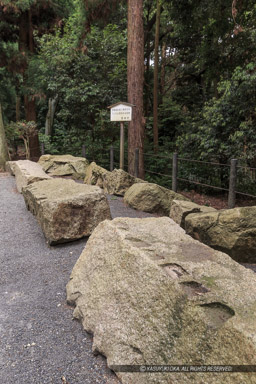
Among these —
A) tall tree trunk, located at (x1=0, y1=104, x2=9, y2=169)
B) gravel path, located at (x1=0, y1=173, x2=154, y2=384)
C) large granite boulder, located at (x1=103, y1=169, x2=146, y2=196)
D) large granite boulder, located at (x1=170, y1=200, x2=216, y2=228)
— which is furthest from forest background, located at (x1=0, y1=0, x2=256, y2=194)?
gravel path, located at (x1=0, y1=173, x2=154, y2=384)

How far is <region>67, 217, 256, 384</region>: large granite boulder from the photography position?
1340mm

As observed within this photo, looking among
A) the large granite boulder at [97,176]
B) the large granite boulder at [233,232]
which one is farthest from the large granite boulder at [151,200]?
the large granite boulder at [233,232]

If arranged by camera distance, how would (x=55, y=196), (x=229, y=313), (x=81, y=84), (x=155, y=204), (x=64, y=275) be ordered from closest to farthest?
(x=229, y=313), (x=64, y=275), (x=55, y=196), (x=155, y=204), (x=81, y=84)

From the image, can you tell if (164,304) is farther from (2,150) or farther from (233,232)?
(2,150)

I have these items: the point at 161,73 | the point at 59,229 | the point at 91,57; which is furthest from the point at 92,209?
the point at 161,73

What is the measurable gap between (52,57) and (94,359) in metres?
9.84

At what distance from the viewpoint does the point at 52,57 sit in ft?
31.5

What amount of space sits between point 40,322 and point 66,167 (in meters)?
6.73

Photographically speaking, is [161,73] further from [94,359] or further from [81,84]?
[94,359]

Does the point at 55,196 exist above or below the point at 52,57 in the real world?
below

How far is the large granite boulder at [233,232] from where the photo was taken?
123 inches

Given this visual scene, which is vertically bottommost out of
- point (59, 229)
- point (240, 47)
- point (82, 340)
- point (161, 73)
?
point (82, 340)

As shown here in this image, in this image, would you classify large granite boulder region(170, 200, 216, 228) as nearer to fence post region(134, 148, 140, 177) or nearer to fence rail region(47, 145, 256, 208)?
fence rail region(47, 145, 256, 208)

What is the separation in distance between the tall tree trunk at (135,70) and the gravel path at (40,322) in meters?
4.46
